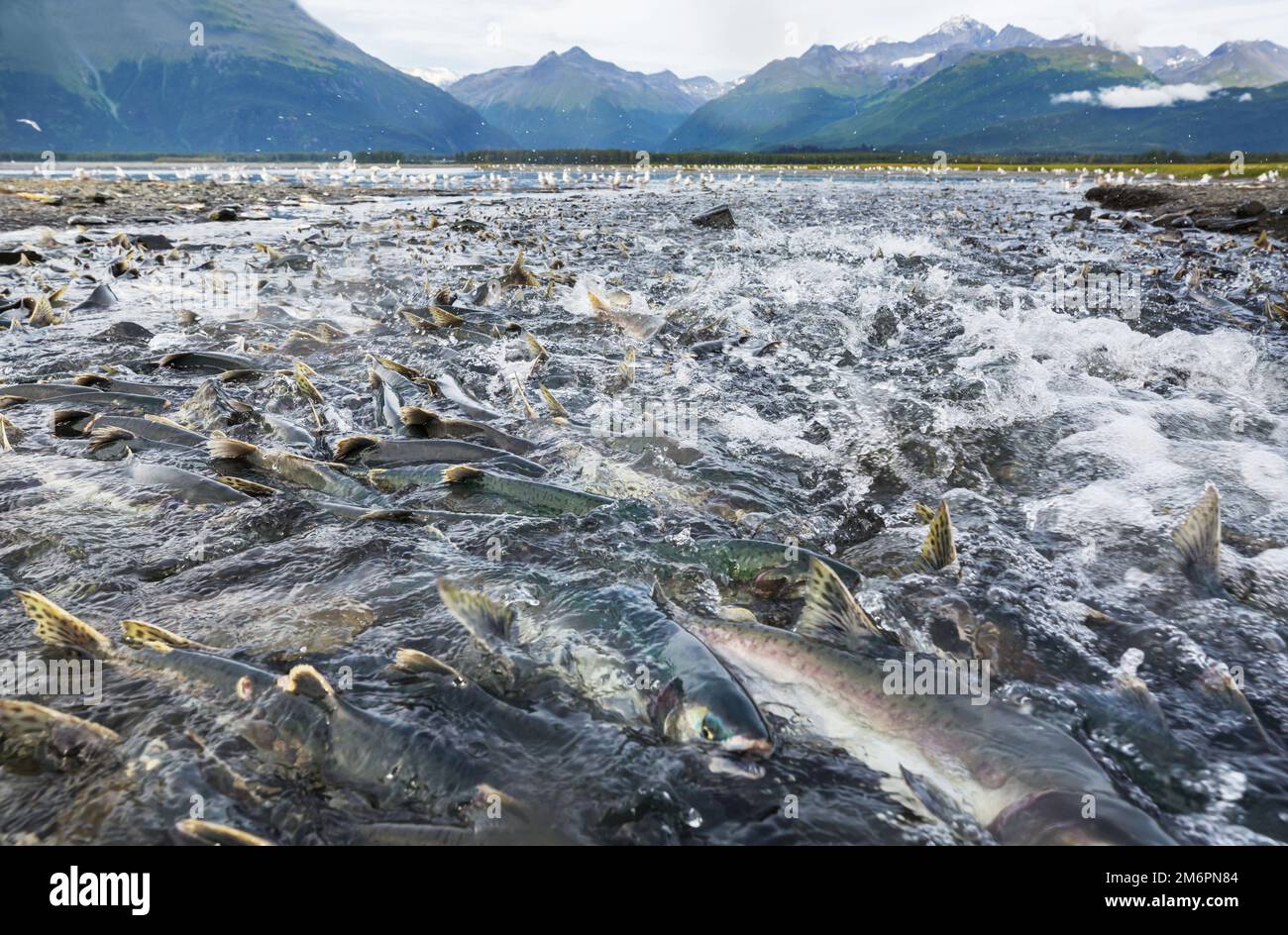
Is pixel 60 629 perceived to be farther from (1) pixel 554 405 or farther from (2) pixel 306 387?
(1) pixel 554 405

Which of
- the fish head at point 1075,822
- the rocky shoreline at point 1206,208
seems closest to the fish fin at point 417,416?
the fish head at point 1075,822

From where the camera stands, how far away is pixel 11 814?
2430 millimetres

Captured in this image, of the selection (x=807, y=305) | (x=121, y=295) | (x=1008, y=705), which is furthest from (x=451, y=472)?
(x=121, y=295)

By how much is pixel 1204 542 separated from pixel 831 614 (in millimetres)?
2444

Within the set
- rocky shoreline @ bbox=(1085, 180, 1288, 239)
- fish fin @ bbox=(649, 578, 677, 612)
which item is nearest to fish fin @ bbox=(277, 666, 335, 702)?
fish fin @ bbox=(649, 578, 677, 612)

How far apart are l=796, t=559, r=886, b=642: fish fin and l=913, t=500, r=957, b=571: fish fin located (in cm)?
78

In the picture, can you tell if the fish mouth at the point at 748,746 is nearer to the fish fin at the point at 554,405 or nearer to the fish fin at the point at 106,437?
the fish fin at the point at 554,405

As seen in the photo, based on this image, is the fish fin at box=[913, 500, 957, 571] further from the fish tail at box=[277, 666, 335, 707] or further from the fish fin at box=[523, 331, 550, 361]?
the fish fin at box=[523, 331, 550, 361]

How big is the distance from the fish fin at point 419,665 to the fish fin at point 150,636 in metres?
1.07

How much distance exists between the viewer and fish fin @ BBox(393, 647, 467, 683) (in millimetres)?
3039

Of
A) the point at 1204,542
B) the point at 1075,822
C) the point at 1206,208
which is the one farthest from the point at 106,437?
the point at 1206,208

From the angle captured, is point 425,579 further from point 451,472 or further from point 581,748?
point 581,748

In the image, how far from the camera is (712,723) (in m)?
2.79
